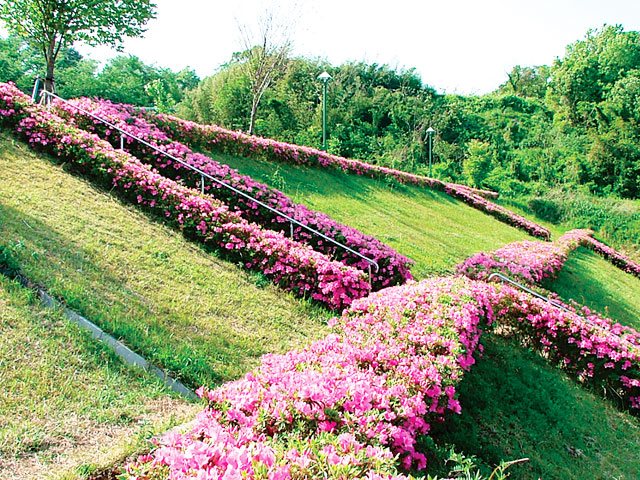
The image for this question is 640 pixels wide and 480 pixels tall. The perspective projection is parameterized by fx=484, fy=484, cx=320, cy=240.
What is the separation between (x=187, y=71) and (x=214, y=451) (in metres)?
47.3

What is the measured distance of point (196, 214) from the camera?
6488 millimetres

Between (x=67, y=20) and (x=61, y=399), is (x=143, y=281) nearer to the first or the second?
(x=61, y=399)

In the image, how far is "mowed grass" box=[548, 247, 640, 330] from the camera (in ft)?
33.3

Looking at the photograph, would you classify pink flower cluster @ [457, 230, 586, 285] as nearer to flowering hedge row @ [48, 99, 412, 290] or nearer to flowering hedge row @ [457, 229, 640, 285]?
flowering hedge row @ [457, 229, 640, 285]

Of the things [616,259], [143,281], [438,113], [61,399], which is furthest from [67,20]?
A: [438,113]

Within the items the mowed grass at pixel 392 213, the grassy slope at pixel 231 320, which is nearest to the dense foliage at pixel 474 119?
the mowed grass at pixel 392 213

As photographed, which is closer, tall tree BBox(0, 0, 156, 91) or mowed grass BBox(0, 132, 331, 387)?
mowed grass BBox(0, 132, 331, 387)

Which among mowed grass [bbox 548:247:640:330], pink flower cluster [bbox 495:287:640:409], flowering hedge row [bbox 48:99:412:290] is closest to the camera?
pink flower cluster [bbox 495:287:640:409]

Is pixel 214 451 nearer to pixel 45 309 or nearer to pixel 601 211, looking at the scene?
pixel 45 309

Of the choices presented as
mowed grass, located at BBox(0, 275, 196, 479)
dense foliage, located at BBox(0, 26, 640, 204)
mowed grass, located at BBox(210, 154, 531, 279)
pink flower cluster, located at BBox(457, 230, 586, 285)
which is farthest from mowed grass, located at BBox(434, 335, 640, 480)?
dense foliage, located at BBox(0, 26, 640, 204)

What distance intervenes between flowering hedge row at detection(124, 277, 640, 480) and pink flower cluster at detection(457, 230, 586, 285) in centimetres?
220

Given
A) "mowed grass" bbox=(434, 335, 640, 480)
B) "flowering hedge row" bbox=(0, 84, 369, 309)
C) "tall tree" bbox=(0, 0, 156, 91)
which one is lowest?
"mowed grass" bbox=(434, 335, 640, 480)

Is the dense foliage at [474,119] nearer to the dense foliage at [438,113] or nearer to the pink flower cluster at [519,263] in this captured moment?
the dense foliage at [438,113]

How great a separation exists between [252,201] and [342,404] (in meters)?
5.26
